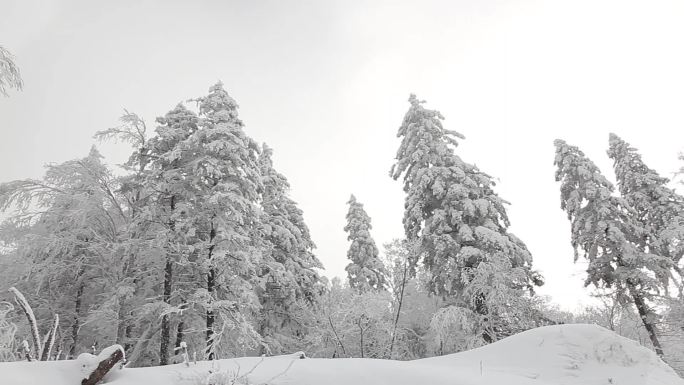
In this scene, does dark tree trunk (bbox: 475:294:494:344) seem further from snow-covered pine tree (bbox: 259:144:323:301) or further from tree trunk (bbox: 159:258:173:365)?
tree trunk (bbox: 159:258:173:365)

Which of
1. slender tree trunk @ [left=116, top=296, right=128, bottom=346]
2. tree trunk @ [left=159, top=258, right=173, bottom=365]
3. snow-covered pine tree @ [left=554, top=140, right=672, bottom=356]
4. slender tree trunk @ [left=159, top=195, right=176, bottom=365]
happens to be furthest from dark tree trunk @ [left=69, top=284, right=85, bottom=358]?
snow-covered pine tree @ [left=554, top=140, right=672, bottom=356]

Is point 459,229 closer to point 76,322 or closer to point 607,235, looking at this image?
point 607,235

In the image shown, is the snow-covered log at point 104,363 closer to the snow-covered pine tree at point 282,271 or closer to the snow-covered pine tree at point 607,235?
the snow-covered pine tree at point 282,271

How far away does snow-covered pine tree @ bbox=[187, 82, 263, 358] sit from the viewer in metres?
13.6

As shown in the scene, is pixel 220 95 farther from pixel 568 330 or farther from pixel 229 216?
pixel 568 330

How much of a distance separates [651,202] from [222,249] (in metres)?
21.9

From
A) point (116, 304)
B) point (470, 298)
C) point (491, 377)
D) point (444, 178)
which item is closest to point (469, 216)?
point (444, 178)

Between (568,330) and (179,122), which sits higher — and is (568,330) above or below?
below

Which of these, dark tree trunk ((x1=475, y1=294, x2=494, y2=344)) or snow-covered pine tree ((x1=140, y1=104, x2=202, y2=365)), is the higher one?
snow-covered pine tree ((x1=140, y1=104, x2=202, y2=365))

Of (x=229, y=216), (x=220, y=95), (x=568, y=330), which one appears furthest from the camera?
(x=220, y=95)

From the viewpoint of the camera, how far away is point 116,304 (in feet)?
43.6

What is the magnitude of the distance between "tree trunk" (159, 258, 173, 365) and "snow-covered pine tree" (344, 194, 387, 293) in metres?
13.7

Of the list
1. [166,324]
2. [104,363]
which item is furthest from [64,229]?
[104,363]

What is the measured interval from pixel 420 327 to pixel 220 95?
1974 cm
